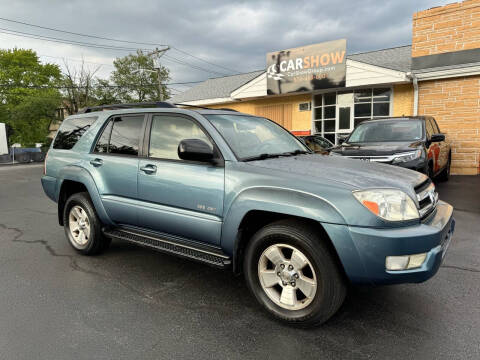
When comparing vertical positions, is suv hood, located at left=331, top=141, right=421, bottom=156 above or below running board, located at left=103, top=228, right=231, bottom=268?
above

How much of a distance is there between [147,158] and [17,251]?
8.36ft

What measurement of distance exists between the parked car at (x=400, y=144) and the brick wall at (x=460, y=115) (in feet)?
10.6

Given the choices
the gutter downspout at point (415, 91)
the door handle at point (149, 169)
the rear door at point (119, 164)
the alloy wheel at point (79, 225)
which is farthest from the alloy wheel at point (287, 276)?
the gutter downspout at point (415, 91)

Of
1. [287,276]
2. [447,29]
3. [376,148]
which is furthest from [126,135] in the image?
[447,29]

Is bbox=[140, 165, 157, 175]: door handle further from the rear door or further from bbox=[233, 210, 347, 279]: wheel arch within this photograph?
bbox=[233, 210, 347, 279]: wheel arch

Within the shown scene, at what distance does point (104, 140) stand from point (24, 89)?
168 feet

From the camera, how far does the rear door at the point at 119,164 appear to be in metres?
3.72

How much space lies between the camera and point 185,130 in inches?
137

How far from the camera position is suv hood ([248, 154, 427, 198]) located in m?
2.64

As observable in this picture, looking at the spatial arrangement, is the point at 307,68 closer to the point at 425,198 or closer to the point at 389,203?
the point at 425,198

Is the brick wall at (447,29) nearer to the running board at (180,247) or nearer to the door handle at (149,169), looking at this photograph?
the door handle at (149,169)

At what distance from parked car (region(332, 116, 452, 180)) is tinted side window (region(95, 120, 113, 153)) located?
4484 millimetres

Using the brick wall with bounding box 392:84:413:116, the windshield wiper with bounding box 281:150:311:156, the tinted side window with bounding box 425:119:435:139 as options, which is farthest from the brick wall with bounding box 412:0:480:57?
the windshield wiper with bounding box 281:150:311:156

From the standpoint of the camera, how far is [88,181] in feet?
13.4
